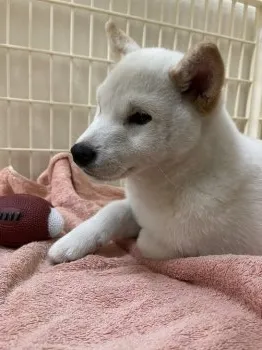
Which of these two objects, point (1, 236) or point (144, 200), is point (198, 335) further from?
point (1, 236)

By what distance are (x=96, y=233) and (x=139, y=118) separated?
0.30 meters

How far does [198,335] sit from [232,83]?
140 cm

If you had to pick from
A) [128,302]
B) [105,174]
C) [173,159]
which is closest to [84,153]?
[105,174]

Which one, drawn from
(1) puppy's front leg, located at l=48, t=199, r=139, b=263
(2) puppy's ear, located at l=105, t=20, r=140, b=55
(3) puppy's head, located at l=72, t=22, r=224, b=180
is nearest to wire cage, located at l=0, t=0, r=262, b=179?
(2) puppy's ear, located at l=105, t=20, r=140, b=55

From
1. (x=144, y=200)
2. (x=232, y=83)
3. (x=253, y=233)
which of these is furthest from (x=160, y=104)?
(x=232, y=83)

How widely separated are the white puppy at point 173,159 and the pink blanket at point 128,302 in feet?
0.20

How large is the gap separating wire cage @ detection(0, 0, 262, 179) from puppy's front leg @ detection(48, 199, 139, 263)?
58 cm

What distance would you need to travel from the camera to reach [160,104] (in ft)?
2.85

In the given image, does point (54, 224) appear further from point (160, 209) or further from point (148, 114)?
point (148, 114)

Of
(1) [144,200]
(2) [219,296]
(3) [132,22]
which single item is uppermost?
(3) [132,22]

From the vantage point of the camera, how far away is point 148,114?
2.84 ft

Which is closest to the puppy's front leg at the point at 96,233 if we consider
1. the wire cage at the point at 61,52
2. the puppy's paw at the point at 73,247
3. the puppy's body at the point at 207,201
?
the puppy's paw at the point at 73,247

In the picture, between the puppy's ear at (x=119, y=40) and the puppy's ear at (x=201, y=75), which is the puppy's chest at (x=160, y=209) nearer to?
the puppy's ear at (x=201, y=75)

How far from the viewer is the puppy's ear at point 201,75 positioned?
818 millimetres
